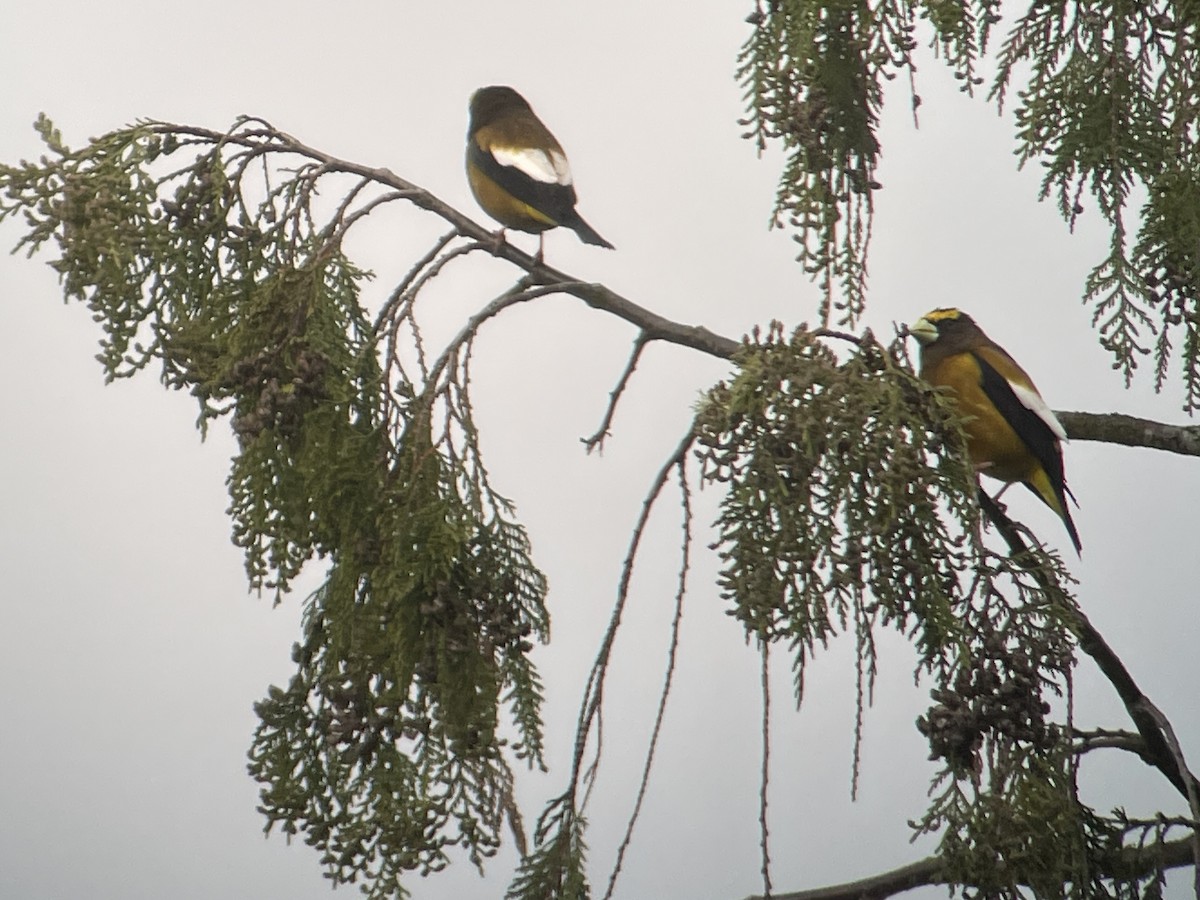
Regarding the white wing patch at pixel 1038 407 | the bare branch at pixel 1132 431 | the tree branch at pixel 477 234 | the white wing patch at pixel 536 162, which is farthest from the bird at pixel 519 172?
the bare branch at pixel 1132 431

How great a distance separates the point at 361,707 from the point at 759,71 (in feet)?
2.65

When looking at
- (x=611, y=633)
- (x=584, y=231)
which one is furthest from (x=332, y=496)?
(x=584, y=231)

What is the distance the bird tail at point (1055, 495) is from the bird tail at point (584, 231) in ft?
2.69

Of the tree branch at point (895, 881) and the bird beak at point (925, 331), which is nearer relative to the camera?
the tree branch at point (895, 881)

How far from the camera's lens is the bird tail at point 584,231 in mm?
2471

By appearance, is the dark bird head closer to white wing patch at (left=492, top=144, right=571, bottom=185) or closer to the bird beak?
white wing patch at (left=492, top=144, right=571, bottom=185)

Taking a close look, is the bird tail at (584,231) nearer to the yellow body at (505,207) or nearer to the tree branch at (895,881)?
the yellow body at (505,207)

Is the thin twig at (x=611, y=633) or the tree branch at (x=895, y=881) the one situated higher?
the thin twig at (x=611, y=633)

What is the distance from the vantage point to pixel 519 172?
249cm

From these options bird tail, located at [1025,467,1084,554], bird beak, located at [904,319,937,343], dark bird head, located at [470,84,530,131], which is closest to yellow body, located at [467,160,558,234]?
dark bird head, located at [470,84,530,131]

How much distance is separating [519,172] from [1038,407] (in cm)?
96

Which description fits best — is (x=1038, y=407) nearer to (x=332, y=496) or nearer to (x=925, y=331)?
(x=925, y=331)

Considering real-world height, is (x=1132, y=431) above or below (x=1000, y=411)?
below

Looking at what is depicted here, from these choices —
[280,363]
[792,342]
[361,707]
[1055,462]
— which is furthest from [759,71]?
[1055,462]
